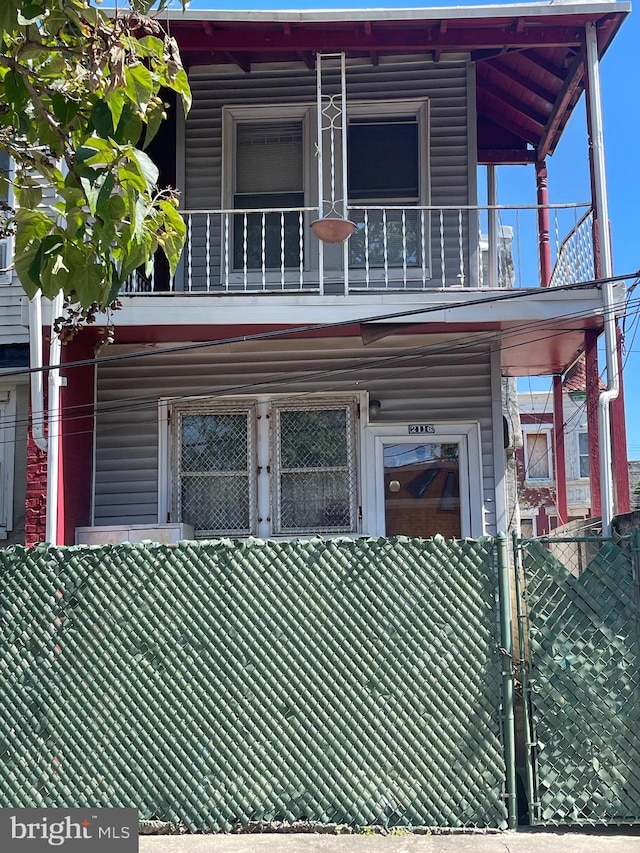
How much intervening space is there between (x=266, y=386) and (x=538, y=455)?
20.5 m

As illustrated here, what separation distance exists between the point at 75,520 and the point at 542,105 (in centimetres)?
696

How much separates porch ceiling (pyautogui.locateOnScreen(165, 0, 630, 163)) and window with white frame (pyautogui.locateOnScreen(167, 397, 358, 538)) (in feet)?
11.8

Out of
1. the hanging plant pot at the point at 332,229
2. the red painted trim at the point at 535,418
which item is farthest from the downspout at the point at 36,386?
the red painted trim at the point at 535,418

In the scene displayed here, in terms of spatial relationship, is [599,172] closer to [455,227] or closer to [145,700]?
[455,227]

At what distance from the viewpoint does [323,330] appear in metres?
9.16

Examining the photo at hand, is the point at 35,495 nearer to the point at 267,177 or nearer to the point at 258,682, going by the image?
the point at 258,682

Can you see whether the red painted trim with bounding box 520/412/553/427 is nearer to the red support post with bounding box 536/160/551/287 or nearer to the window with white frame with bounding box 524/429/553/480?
the window with white frame with bounding box 524/429/553/480

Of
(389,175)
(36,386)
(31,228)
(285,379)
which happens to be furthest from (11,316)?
(31,228)

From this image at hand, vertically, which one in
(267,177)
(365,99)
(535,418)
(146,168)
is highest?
(365,99)

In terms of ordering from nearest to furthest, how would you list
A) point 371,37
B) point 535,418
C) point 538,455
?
point 371,37 → point 535,418 → point 538,455

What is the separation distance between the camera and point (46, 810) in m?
5.40

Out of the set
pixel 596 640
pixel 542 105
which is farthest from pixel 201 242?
pixel 596 640

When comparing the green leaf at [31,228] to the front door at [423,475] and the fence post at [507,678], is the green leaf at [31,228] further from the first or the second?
the front door at [423,475]

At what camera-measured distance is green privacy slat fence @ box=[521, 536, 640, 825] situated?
512 cm
